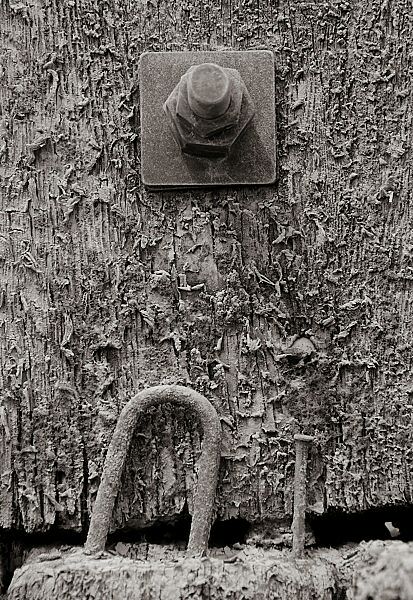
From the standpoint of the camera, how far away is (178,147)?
2.75ft

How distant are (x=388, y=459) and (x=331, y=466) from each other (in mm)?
58

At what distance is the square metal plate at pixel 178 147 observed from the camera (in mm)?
835

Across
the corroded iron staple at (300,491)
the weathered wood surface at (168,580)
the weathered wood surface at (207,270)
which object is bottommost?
the weathered wood surface at (168,580)

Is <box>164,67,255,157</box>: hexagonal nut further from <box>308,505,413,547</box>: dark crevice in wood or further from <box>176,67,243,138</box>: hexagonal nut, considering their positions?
<box>308,505,413,547</box>: dark crevice in wood

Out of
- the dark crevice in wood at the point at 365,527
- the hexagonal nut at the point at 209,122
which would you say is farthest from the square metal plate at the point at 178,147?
the dark crevice in wood at the point at 365,527

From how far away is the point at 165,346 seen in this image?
32.5 inches

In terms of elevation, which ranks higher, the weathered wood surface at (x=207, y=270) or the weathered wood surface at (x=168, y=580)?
the weathered wood surface at (x=207, y=270)

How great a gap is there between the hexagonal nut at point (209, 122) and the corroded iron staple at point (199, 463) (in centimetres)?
24

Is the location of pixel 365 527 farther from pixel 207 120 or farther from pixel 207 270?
pixel 207 120

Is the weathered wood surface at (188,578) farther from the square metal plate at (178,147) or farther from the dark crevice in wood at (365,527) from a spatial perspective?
the square metal plate at (178,147)

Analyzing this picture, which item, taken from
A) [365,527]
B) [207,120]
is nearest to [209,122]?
[207,120]

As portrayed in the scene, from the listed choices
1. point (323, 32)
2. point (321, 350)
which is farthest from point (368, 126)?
point (321, 350)

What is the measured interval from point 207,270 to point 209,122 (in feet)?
0.49

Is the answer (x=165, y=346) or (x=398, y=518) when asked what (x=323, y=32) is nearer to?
(x=165, y=346)
